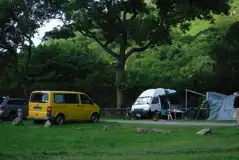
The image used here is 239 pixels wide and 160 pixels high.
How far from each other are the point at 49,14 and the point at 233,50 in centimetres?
1668

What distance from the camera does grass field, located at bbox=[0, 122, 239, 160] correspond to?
1245 centimetres

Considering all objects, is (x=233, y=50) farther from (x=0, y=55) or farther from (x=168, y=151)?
(x=168, y=151)

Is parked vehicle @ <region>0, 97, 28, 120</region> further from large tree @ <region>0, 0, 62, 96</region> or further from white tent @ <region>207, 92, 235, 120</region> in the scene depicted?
white tent @ <region>207, 92, 235, 120</region>

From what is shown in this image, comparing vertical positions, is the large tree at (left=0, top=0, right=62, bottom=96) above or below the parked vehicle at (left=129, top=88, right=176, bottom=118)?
above

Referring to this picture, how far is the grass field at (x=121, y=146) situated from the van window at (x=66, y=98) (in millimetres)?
6888

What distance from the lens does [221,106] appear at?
108 feet

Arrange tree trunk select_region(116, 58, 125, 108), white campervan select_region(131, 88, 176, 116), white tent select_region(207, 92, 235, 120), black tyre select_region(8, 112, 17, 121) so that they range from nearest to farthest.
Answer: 1. black tyre select_region(8, 112, 17, 121)
2. white tent select_region(207, 92, 235, 120)
3. white campervan select_region(131, 88, 176, 116)
4. tree trunk select_region(116, 58, 125, 108)

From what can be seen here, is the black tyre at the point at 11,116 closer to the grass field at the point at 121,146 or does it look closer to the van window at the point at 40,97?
the van window at the point at 40,97

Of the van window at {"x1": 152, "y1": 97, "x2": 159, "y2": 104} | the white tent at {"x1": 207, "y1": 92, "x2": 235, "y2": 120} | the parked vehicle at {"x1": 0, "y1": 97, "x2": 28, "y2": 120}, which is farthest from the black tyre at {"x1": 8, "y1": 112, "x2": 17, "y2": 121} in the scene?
the white tent at {"x1": 207, "y1": 92, "x2": 235, "y2": 120}

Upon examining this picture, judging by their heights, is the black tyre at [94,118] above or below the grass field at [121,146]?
above

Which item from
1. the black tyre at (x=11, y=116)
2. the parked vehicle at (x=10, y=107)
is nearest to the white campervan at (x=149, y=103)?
the parked vehicle at (x=10, y=107)

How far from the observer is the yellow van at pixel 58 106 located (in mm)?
26547

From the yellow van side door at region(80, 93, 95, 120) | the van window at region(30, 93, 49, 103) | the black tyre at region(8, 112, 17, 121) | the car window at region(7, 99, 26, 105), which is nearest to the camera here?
the van window at region(30, 93, 49, 103)

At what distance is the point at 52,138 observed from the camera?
18.5 metres
